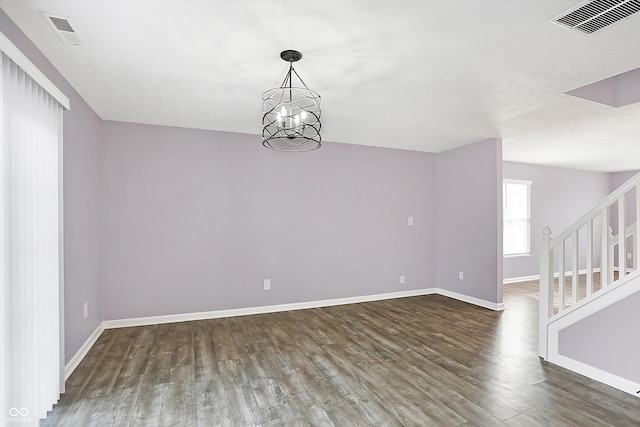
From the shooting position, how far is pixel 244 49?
2.31 meters

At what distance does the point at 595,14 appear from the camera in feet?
6.22

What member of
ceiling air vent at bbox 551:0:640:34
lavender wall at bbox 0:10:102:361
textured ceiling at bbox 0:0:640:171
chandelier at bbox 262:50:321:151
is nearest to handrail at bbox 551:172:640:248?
textured ceiling at bbox 0:0:640:171

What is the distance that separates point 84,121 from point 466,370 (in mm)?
4339

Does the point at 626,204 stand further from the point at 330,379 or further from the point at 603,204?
the point at 330,379

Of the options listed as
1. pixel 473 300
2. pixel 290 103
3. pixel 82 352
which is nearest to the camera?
pixel 290 103

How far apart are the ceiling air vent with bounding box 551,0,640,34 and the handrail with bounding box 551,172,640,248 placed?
1.20m

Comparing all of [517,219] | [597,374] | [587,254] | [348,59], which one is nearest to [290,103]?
[348,59]

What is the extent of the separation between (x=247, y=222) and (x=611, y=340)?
396cm

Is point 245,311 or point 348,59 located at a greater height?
point 348,59

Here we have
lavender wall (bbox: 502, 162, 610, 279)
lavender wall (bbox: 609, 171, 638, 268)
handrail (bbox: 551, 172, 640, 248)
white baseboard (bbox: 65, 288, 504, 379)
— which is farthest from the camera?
lavender wall (bbox: 609, 171, 638, 268)

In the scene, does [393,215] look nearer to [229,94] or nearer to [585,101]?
[585,101]

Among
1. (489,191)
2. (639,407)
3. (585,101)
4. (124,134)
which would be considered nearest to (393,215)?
(489,191)

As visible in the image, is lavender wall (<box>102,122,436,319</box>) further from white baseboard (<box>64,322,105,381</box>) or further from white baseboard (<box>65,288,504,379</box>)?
white baseboard (<box>64,322,105,381</box>)

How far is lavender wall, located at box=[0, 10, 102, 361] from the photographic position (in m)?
2.82
